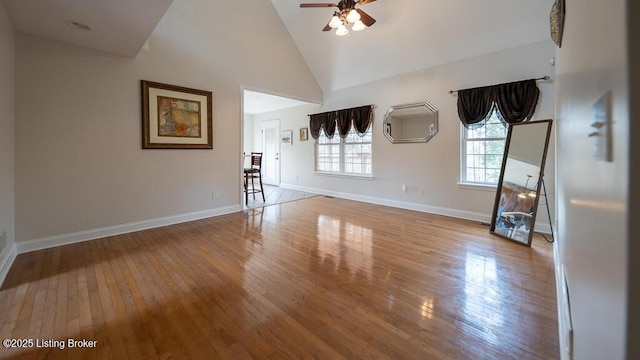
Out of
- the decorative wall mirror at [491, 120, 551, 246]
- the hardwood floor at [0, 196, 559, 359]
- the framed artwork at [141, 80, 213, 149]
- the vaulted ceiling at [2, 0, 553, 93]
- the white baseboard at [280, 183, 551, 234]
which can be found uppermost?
the vaulted ceiling at [2, 0, 553, 93]

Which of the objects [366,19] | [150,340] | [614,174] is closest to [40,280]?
[150,340]

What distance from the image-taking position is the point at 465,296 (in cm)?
204

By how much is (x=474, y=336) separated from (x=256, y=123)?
28.7ft

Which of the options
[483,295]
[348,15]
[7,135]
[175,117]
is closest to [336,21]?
[348,15]

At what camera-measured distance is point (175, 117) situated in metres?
4.02

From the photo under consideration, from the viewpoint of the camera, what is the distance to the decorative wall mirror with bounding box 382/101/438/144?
15.1 feet

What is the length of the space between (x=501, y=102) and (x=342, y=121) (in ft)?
9.82

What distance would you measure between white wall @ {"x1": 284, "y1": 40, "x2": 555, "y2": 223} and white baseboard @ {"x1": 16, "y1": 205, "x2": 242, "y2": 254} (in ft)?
10.5

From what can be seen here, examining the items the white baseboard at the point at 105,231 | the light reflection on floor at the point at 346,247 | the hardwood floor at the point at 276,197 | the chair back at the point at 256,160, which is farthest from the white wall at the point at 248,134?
the light reflection on floor at the point at 346,247

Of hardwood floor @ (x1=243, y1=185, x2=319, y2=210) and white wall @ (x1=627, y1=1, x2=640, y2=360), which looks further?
hardwood floor @ (x1=243, y1=185, x2=319, y2=210)

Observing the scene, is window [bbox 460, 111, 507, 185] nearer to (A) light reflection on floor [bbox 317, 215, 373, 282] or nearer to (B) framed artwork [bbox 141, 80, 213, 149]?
(A) light reflection on floor [bbox 317, 215, 373, 282]

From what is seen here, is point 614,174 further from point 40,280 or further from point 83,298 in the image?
point 40,280

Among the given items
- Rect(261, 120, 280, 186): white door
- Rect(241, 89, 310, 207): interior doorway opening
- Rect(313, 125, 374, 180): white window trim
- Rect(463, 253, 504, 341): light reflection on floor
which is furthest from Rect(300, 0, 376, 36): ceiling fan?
Rect(261, 120, 280, 186): white door

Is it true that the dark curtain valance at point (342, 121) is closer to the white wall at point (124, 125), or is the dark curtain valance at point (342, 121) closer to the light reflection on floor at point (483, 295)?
the white wall at point (124, 125)
